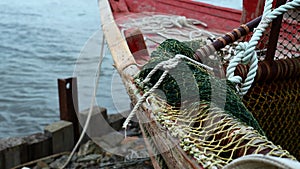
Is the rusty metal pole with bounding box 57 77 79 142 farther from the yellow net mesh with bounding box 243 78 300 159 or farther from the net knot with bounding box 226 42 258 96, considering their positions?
the net knot with bounding box 226 42 258 96

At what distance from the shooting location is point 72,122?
16.1ft

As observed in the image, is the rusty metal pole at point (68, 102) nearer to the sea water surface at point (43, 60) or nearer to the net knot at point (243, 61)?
the sea water surface at point (43, 60)

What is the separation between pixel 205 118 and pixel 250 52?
0.56 meters

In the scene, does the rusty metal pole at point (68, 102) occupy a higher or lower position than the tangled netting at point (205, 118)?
lower

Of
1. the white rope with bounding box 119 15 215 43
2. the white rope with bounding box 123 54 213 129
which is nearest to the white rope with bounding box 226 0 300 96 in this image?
the white rope with bounding box 123 54 213 129

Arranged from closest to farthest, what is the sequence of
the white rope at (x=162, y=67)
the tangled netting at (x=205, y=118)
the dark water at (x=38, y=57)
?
the tangled netting at (x=205, y=118)
the white rope at (x=162, y=67)
the dark water at (x=38, y=57)

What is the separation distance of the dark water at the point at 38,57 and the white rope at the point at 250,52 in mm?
3009

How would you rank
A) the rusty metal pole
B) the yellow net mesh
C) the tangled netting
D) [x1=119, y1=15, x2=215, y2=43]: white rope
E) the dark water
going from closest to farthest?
the tangled netting, the yellow net mesh, [x1=119, y1=15, x2=215, y2=43]: white rope, the rusty metal pole, the dark water

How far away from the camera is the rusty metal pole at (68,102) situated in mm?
4875

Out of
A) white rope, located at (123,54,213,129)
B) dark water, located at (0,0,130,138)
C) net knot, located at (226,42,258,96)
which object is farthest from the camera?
dark water, located at (0,0,130,138)

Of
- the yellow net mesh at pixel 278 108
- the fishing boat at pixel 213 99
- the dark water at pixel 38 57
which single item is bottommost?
the dark water at pixel 38 57

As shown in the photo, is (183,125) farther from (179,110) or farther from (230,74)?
(230,74)

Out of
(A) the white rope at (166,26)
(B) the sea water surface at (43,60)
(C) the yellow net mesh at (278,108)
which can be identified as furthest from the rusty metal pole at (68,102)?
(C) the yellow net mesh at (278,108)

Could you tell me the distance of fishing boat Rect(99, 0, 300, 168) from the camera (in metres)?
1.10
